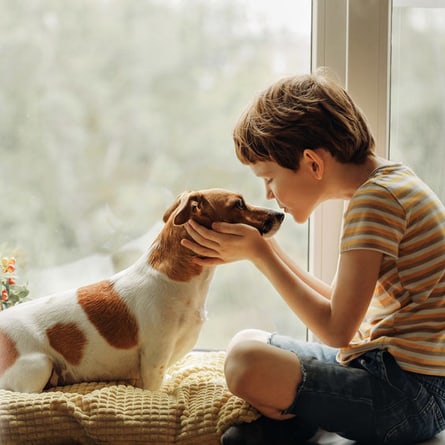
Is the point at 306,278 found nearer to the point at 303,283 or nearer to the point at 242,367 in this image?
the point at 303,283

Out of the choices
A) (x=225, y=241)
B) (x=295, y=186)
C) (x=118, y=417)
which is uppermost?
(x=295, y=186)

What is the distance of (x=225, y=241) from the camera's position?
1.47 m

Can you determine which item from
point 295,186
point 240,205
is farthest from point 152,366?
point 295,186

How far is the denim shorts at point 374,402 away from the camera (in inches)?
51.6

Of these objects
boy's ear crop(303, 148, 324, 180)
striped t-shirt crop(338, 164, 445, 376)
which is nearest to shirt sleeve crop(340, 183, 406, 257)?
striped t-shirt crop(338, 164, 445, 376)

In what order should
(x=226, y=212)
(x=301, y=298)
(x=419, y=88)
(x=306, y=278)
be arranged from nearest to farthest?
(x=301, y=298) → (x=226, y=212) → (x=306, y=278) → (x=419, y=88)

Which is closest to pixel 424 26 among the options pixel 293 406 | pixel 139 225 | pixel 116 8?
pixel 116 8

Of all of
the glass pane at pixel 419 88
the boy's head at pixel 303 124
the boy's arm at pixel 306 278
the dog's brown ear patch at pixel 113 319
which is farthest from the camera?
the glass pane at pixel 419 88

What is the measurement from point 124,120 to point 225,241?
589 mm

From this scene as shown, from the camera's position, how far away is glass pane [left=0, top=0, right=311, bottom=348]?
5.92ft

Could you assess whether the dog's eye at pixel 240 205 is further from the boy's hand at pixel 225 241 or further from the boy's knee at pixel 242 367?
the boy's knee at pixel 242 367

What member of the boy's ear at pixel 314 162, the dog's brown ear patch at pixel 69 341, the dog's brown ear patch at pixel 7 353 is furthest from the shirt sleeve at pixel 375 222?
the dog's brown ear patch at pixel 7 353

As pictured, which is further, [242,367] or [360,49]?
[360,49]

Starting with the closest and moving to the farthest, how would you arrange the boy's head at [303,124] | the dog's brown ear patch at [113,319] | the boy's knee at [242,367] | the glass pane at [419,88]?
the boy's knee at [242,367]
the boy's head at [303,124]
the dog's brown ear patch at [113,319]
the glass pane at [419,88]
